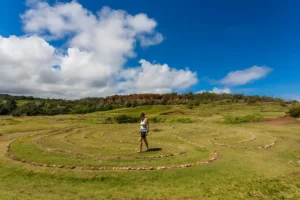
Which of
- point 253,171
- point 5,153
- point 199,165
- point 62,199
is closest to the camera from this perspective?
point 62,199

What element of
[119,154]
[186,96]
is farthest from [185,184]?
[186,96]

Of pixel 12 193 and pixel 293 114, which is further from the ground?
pixel 293 114

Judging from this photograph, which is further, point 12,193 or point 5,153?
point 5,153

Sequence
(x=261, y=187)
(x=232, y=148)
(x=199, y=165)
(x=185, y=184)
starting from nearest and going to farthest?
(x=261, y=187), (x=185, y=184), (x=199, y=165), (x=232, y=148)

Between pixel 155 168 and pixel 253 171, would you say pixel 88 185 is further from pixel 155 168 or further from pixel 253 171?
pixel 253 171

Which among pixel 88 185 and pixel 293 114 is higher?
pixel 293 114

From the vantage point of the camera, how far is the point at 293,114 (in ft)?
141

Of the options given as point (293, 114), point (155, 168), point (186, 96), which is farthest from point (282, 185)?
point (186, 96)

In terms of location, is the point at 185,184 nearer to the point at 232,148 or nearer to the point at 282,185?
the point at 282,185

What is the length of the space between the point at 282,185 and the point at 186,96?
16597 centimetres

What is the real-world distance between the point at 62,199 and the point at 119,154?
7315 millimetres

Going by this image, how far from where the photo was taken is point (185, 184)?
33.0 feet

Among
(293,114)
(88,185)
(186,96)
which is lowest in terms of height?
(88,185)

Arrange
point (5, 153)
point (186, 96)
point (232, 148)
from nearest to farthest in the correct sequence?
1. point (5, 153)
2. point (232, 148)
3. point (186, 96)
